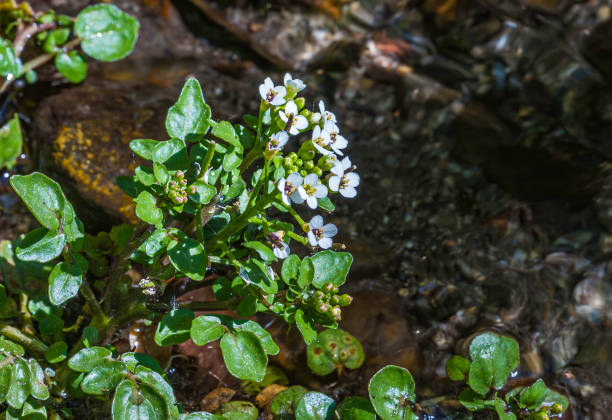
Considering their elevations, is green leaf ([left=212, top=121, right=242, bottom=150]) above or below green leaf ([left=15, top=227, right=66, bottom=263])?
above

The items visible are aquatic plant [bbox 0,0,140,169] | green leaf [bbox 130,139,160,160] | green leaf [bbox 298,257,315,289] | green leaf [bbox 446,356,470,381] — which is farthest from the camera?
aquatic plant [bbox 0,0,140,169]

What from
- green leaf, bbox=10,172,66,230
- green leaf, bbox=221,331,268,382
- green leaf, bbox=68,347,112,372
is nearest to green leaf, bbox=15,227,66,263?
green leaf, bbox=10,172,66,230

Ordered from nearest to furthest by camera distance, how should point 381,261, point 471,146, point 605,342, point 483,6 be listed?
point 605,342
point 381,261
point 471,146
point 483,6

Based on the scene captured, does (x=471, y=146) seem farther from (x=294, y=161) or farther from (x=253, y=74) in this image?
(x=294, y=161)

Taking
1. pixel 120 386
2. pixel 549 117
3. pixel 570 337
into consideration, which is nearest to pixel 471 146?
pixel 549 117

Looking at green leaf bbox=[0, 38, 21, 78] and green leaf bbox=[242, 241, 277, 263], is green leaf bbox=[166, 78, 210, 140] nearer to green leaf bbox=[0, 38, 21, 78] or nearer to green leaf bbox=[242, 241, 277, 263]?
green leaf bbox=[242, 241, 277, 263]

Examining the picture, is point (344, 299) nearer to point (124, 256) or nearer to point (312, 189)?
point (312, 189)
